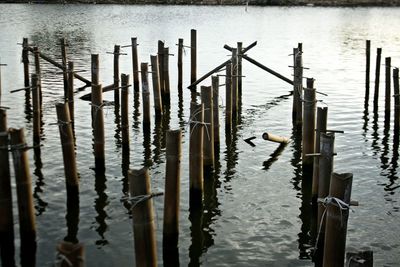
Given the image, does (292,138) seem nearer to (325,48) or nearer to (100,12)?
(325,48)

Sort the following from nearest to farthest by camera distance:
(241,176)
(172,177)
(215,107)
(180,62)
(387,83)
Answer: (172,177), (241,176), (215,107), (387,83), (180,62)

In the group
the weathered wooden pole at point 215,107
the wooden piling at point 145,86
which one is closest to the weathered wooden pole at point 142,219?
the weathered wooden pole at point 215,107

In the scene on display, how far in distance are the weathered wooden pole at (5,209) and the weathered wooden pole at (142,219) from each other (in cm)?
396

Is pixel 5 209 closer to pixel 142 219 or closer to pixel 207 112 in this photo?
pixel 142 219

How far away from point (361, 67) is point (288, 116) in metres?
20.0

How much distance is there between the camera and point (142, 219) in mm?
11422

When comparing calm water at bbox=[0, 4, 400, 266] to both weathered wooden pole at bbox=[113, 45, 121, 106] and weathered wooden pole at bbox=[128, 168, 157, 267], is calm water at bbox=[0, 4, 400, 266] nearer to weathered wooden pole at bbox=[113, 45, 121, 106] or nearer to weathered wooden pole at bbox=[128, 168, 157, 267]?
weathered wooden pole at bbox=[113, 45, 121, 106]

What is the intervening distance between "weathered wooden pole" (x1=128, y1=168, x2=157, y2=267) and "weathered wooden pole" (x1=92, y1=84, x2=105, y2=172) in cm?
762

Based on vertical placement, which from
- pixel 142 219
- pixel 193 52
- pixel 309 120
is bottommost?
pixel 142 219

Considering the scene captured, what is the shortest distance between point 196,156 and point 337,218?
5.55 m

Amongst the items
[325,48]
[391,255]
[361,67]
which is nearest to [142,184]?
[391,255]

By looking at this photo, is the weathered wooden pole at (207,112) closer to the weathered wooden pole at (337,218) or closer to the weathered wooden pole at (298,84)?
the weathered wooden pole at (337,218)

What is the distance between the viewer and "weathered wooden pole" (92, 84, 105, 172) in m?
18.7

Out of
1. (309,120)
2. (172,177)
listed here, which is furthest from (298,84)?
(172,177)
